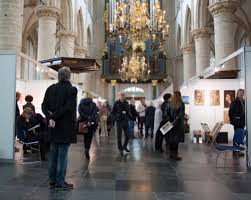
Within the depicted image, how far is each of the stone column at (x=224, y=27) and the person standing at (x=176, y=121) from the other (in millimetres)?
7073

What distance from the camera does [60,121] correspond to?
13.9ft

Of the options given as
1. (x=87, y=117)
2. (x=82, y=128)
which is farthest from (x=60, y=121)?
(x=87, y=117)

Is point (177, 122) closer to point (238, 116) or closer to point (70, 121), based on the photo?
point (238, 116)

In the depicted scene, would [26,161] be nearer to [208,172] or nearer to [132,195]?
[132,195]

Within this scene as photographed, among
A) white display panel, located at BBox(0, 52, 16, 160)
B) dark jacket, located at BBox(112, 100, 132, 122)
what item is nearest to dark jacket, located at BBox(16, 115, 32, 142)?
white display panel, located at BBox(0, 52, 16, 160)

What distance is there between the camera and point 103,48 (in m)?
34.2

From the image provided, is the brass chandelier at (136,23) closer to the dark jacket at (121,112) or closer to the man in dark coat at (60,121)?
the dark jacket at (121,112)

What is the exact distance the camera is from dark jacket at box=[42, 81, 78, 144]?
4.20m

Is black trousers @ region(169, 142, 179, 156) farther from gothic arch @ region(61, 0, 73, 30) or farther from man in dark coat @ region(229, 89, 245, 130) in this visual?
gothic arch @ region(61, 0, 73, 30)

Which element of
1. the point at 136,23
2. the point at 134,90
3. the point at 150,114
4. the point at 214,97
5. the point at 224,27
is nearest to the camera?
the point at 214,97

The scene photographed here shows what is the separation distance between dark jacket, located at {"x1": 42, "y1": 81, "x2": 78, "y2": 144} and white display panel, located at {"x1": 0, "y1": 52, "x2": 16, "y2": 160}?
8.36 ft

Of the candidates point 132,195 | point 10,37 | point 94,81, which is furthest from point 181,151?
point 94,81

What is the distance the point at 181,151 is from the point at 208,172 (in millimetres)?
2920

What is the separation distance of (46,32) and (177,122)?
33.2 feet
